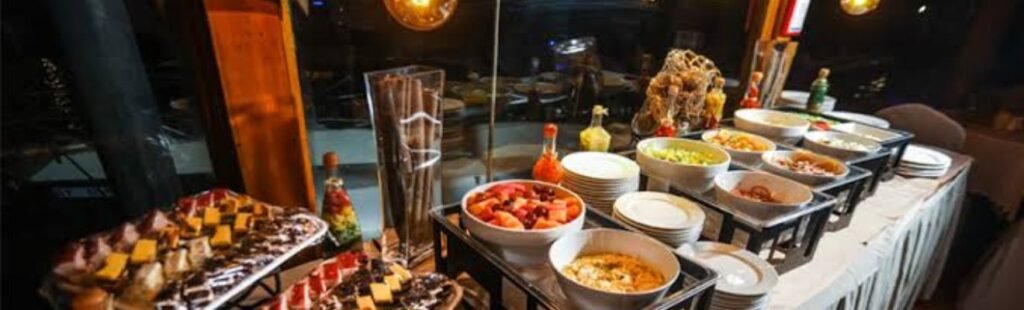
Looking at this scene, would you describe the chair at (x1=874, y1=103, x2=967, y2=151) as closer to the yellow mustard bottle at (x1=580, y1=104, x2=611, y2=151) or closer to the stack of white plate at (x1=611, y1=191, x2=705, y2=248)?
the yellow mustard bottle at (x1=580, y1=104, x2=611, y2=151)

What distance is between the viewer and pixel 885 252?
1.43 m

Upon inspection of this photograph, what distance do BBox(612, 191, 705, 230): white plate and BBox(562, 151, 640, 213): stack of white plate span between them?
42 millimetres

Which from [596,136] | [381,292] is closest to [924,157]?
[596,136]

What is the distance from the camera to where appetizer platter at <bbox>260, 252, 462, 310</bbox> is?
799 mm

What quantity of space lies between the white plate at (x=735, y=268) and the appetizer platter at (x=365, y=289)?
0.53 m

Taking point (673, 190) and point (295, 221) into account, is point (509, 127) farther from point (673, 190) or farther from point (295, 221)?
point (295, 221)

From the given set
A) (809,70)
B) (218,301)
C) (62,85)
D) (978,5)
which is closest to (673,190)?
(218,301)

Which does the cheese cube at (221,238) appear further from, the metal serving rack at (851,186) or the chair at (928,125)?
the chair at (928,125)

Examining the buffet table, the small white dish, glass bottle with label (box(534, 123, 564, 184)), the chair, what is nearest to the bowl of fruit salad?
the buffet table

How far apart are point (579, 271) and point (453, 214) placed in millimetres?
381

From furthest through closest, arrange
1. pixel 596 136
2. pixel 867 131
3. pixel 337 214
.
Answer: pixel 867 131, pixel 596 136, pixel 337 214

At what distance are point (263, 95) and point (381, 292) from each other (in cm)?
58

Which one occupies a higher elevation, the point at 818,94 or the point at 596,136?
the point at 818,94

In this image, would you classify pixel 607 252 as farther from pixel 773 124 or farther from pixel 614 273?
pixel 773 124
